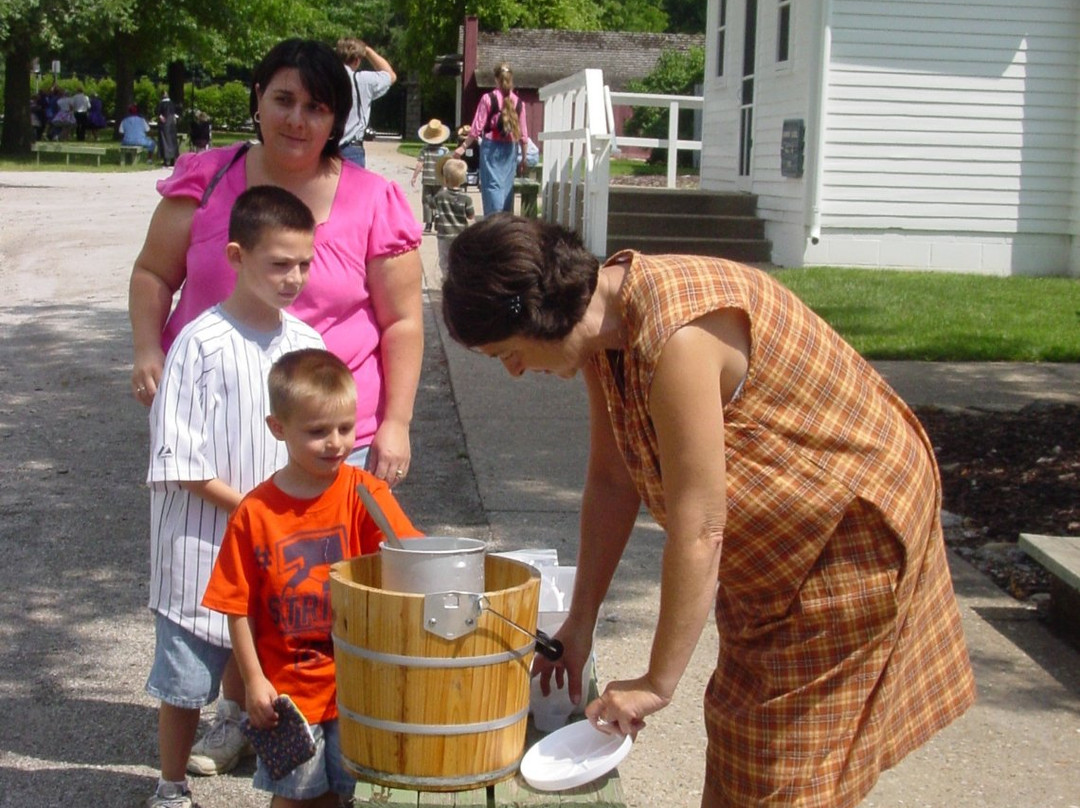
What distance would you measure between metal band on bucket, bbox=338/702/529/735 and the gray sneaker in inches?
46.5

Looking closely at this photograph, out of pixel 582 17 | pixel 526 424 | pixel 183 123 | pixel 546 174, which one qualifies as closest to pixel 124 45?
pixel 183 123

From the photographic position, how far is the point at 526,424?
7.86m

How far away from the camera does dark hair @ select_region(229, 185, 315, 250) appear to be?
10.6 ft

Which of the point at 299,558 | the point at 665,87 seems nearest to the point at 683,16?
the point at 665,87

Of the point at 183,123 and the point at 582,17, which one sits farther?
the point at 582,17

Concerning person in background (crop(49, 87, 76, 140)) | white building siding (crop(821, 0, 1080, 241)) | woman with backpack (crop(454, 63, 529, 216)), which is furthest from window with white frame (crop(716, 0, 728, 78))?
person in background (crop(49, 87, 76, 140))

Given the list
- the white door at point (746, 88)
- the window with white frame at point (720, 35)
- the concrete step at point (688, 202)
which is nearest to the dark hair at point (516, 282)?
the concrete step at point (688, 202)

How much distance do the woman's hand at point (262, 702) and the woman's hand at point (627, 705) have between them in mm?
841

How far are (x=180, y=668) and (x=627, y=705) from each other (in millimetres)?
1426

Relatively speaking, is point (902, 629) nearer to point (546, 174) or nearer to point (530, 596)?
point (530, 596)

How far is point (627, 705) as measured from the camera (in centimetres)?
234

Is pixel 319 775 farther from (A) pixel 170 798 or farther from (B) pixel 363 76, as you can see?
(B) pixel 363 76

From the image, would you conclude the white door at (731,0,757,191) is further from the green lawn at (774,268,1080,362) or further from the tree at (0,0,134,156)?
the tree at (0,0,134,156)

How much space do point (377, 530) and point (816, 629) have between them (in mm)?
1035
